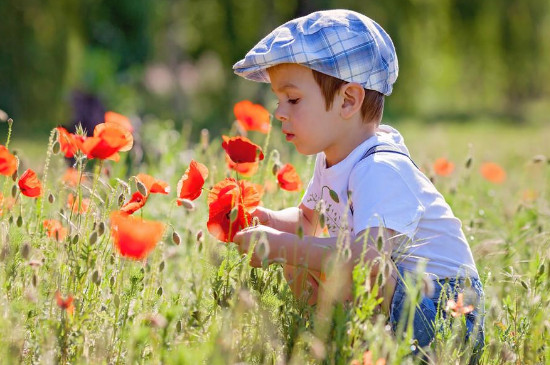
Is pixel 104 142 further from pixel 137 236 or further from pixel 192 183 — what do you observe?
pixel 137 236

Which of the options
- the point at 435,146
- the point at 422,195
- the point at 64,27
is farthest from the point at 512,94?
the point at 422,195

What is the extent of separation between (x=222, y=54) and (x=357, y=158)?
1310 cm

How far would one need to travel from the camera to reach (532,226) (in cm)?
327

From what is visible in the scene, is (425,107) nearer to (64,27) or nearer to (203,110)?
(203,110)

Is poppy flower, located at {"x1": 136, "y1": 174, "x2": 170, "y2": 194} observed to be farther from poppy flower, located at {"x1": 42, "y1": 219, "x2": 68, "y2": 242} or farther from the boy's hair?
the boy's hair

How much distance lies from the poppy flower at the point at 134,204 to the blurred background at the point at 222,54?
6.01m

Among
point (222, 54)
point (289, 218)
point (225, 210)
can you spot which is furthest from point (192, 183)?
point (222, 54)

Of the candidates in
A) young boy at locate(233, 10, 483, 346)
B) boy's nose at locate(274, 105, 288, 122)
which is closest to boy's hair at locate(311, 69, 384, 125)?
young boy at locate(233, 10, 483, 346)

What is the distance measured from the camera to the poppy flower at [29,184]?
2172mm

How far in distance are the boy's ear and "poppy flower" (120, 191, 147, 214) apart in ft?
2.18

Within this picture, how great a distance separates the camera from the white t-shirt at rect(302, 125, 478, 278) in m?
2.16

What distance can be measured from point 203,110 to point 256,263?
12501mm

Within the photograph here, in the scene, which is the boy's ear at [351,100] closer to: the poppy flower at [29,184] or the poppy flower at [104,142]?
the poppy flower at [104,142]

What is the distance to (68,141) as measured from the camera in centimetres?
224
